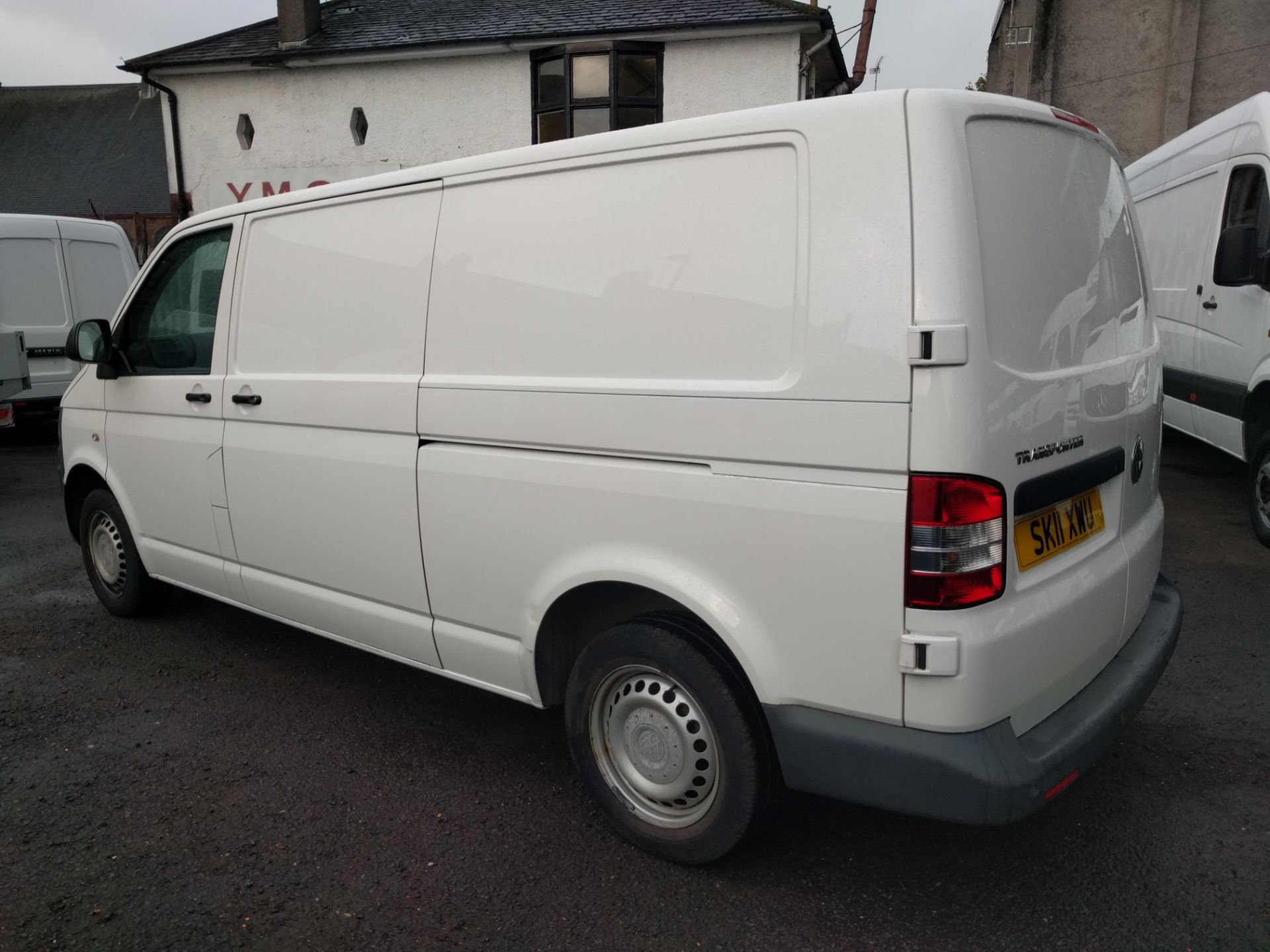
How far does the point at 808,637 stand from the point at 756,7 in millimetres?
15057

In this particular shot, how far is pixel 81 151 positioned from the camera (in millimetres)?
42656

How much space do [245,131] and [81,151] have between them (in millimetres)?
30533

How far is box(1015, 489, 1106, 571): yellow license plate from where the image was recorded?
90.6 inches

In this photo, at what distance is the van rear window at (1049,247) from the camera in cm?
221

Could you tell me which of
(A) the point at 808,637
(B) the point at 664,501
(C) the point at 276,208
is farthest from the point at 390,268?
(A) the point at 808,637

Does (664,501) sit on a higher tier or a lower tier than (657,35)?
lower

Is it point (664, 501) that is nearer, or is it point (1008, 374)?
point (1008, 374)

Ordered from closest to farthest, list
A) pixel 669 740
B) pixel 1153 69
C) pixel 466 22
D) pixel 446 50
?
pixel 669 740 < pixel 446 50 < pixel 466 22 < pixel 1153 69

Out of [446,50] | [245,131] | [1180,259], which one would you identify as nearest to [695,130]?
[1180,259]

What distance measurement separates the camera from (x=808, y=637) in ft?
7.66

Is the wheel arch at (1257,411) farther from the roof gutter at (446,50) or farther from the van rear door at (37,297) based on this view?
the van rear door at (37,297)

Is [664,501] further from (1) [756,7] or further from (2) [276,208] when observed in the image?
(1) [756,7]

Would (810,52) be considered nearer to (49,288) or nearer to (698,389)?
(49,288)

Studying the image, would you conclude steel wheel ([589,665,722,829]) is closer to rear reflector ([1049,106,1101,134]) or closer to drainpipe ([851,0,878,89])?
rear reflector ([1049,106,1101,134])
